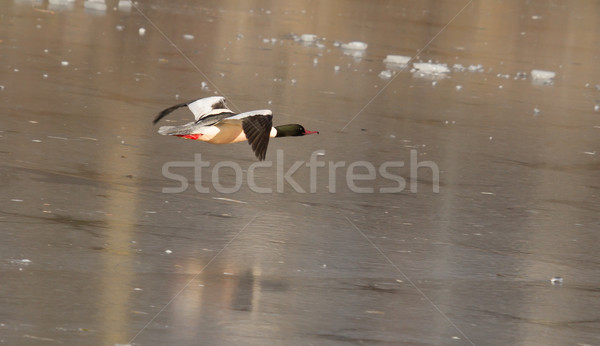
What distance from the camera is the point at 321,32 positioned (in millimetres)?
19297

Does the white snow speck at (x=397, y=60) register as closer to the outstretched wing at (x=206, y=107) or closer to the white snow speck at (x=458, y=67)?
the white snow speck at (x=458, y=67)

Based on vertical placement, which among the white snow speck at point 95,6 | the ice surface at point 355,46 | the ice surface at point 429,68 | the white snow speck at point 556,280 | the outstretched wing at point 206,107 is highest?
the white snow speck at point 95,6

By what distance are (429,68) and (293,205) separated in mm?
8166

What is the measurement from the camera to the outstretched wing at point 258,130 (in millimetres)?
5969

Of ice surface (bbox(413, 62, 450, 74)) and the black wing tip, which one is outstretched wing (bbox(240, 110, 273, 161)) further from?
ice surface (bbox(413, 62, 450, 74))

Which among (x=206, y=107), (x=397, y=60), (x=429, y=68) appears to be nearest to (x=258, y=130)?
(x=206, y=107)

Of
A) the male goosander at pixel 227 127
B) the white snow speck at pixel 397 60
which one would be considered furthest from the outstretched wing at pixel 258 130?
the white snow speck at pixel 397 60

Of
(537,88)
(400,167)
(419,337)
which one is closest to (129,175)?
(400,167)

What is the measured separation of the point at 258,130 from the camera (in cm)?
600

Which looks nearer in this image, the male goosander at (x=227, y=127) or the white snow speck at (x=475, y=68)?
the male goosander at (x=227, y=127)

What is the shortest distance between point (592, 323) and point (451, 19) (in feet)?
69.9

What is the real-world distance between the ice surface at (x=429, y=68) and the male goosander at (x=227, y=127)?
8.05 meters

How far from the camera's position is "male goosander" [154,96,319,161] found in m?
5.98

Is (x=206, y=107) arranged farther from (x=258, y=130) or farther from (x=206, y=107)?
(x=258, y=130)
